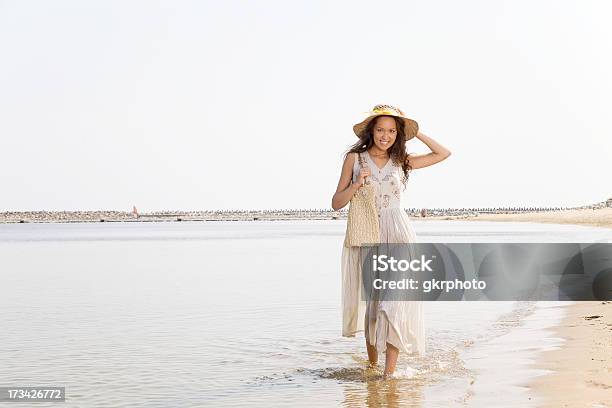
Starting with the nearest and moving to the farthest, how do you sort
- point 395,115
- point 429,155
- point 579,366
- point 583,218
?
point 395,115
point 429,155
point 579,366
point 583,218

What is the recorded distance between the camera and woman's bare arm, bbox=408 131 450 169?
6766 mm

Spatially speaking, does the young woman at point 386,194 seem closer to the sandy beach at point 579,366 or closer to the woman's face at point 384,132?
the woman's face at point 384,132

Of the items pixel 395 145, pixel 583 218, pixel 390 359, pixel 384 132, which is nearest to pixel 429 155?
pixel 395 145

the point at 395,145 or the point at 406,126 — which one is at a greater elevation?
the point at 406,126

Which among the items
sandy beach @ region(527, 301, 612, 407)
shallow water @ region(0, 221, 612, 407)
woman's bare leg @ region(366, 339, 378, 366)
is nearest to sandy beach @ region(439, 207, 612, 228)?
shallow water @ region(0, 221, 612, 407)

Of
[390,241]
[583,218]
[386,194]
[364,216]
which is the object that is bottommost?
[390,241]

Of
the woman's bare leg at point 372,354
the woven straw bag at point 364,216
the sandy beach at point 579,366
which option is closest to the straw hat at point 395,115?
the woven straw bag at point 364,216

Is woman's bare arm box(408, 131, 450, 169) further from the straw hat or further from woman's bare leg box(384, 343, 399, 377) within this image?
woman's bare leg box(384, 343, 399, 377)

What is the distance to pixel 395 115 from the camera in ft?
21.6

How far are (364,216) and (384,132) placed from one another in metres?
0.69

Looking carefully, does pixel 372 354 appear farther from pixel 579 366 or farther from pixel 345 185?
pixel 579 366

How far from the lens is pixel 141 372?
7754 mm

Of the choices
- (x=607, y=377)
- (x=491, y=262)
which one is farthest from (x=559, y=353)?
(x=491, y=262)

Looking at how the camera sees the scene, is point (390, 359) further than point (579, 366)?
No
